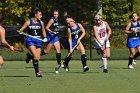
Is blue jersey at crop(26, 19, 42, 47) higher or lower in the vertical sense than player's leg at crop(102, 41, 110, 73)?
higher

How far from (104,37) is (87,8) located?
2100 centimetres

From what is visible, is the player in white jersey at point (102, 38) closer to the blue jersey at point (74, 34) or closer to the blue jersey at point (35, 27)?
the blue jersey at point (74, 34)

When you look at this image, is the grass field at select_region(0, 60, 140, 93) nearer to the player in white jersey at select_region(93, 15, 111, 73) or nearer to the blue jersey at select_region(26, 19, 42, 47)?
the player in white jersey at select_region(93, 15, 111, 73)

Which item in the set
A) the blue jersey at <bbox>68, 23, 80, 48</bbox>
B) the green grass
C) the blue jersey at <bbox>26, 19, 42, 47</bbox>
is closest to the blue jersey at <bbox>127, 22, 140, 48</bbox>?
the blue jersey at <bbox>68, 23, 80, 48</bbox>

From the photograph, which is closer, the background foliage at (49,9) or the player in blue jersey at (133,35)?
the player in blue jersey at (133,35)

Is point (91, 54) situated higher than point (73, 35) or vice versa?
point (73, 35)

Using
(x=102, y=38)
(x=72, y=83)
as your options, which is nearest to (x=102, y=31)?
(x=102, y=38)

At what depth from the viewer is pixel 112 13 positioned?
1743 inches

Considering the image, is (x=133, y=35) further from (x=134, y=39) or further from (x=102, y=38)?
(x=102, y=38)

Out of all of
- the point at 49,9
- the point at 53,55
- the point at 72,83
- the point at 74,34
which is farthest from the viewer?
the point at 49,9

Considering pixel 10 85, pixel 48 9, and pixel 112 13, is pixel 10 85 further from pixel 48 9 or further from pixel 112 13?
pixel 112 13

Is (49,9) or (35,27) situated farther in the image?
(49,9)

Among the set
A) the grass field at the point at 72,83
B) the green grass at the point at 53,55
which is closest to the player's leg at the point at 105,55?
the grass field at the point at 72,83

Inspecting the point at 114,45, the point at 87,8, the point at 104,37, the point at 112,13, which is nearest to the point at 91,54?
the point at 114,45
